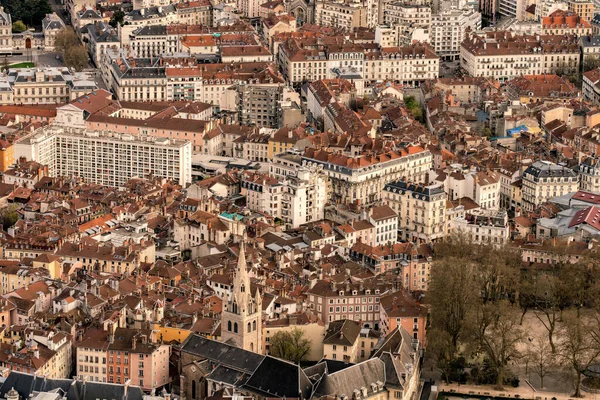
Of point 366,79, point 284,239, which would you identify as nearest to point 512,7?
point 366,79

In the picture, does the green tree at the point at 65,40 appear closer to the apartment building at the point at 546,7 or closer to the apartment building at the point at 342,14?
the apartment building at the point at 342,14

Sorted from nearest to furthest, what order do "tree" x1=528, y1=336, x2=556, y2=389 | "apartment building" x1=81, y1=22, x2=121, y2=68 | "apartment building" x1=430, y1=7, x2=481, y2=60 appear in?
"tree" x1=528, y1=336, x2=556, y2=389
"apartment building" x1=81, y1=22, x2=121, y2=68
"apartment building" x1=430, y1=7, x2=481, y2=60

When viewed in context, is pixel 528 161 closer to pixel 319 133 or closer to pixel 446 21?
pixel 319 133

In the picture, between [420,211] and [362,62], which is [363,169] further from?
[362,62]

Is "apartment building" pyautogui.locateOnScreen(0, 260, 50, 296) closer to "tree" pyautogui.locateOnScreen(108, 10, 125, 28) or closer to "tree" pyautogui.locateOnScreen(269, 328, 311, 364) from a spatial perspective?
"tree" pyautogui.locateOnScreen(269, 328, 311, 364)

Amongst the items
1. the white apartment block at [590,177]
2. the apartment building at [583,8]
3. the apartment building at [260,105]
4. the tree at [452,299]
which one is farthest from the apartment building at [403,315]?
the apartment building at [583,8]

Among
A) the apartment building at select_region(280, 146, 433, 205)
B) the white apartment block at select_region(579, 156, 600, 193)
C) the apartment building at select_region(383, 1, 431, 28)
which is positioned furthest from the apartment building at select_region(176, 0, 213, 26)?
the white apartment block at select_region(579, 156, 600, 193)
